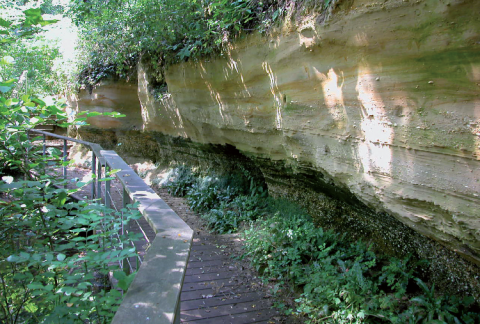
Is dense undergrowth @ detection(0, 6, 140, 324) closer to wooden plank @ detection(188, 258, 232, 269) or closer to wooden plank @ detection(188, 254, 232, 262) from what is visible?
wooden plank @ detection(188, 258, 232, 269)

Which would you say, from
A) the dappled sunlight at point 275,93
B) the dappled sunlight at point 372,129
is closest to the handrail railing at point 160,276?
the dappled sunlight at point 372,129

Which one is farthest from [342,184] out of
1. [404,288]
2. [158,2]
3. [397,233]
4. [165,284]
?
[158,2]

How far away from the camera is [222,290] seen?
13.5 ft

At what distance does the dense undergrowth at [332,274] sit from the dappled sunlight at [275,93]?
162cm

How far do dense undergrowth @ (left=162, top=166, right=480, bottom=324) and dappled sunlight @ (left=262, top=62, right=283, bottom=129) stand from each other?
1.62 m

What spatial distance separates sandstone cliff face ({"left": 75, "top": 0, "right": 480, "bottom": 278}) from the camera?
8.16ft

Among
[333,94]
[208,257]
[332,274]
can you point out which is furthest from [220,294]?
[333,94]

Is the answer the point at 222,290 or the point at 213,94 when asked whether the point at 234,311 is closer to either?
the point at 222,290

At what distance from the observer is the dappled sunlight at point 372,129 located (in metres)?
3.09

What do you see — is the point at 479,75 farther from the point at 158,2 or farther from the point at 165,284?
the point at 158,2

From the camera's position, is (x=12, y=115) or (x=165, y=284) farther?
(x=12, y=115)

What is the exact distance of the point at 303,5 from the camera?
389cm

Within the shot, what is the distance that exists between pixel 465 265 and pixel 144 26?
7021mm

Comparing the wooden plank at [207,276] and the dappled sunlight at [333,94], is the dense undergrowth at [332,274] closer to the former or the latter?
the wooden plank at [207,276]
